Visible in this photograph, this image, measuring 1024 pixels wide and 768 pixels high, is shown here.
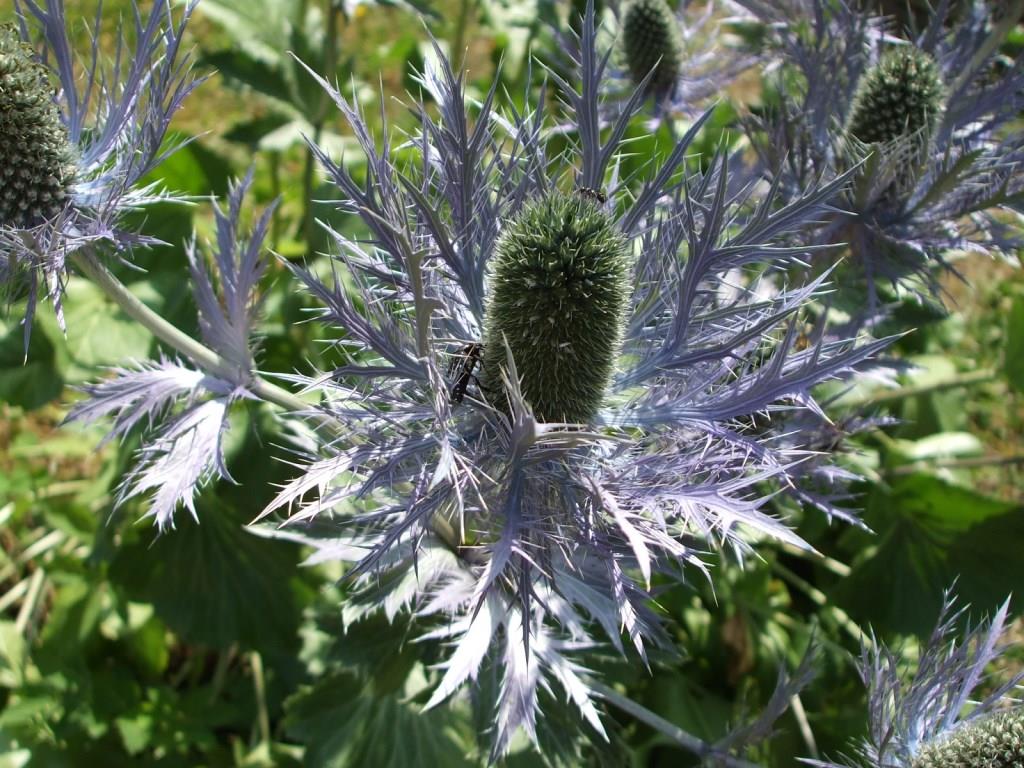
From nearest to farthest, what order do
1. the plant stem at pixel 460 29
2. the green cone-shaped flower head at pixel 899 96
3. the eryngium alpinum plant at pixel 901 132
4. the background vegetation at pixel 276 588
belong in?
the eryngium alpinum plant at pixel 901 132, the green cone-shaped flower head at pixel 899 96, the background vegetation at pixel 276 588, the plant stem at pixel 460 29

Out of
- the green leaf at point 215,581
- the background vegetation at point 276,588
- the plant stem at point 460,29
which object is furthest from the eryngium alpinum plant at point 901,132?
the green leaf at point 215,581

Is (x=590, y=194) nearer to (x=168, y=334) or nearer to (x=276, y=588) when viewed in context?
(x=168, y=334)

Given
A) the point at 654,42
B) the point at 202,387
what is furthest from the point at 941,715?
the point at 654,42

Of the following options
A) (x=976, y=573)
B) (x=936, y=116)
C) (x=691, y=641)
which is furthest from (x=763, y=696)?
(x=936, y=116)

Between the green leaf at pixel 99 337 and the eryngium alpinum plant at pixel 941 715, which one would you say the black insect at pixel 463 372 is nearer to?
the eryngium alpinum plant at pixel 941 715

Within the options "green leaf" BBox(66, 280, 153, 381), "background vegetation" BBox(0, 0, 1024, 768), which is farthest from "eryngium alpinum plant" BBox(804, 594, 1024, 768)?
"green leaf" BBox(66, 280, 153, 381)

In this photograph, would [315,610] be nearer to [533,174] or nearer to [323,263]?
[323,263]

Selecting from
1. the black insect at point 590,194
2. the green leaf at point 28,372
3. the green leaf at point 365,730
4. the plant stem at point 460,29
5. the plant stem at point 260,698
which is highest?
the black insect at point 590,194
